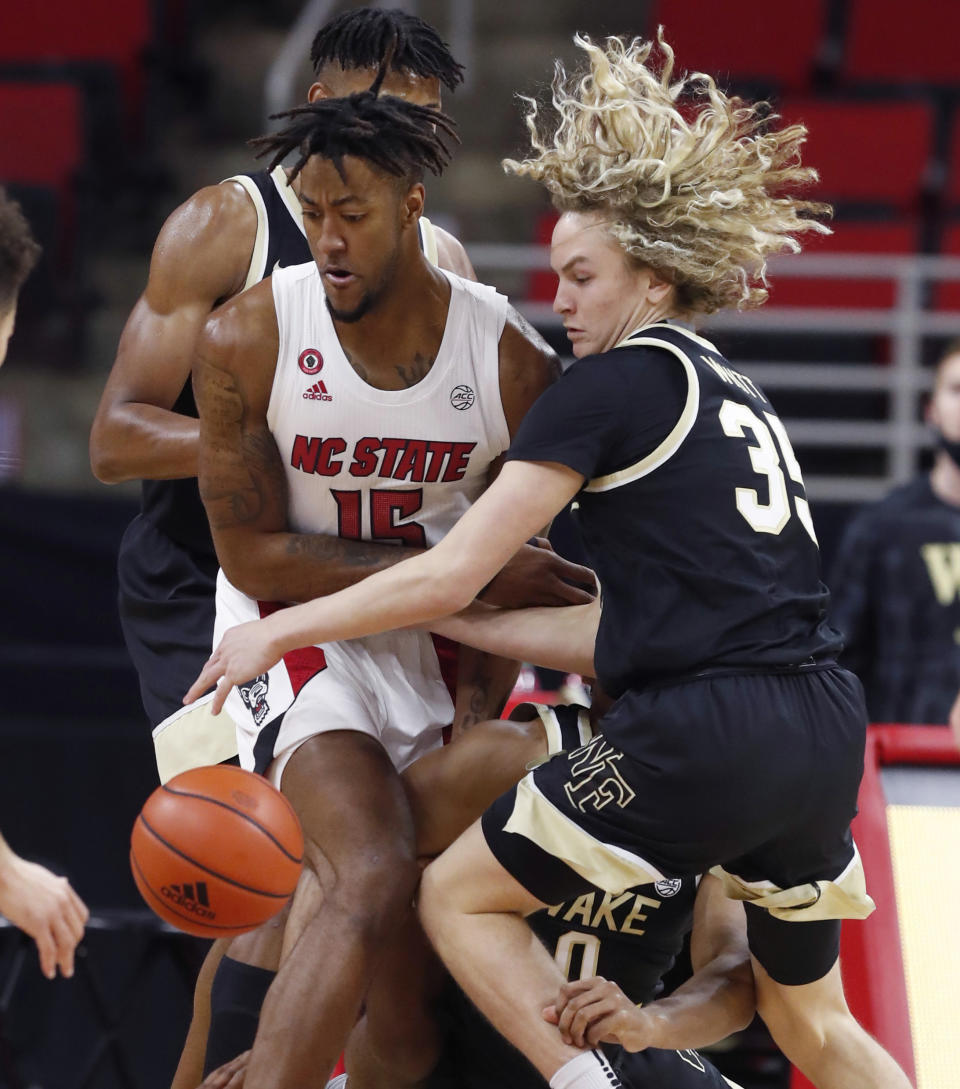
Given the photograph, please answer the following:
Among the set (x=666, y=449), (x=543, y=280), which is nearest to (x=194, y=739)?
(x=666, y=449)

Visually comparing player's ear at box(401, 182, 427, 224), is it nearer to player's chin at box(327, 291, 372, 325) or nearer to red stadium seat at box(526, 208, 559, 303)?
player's chin at box(327, 291, 372, 325)

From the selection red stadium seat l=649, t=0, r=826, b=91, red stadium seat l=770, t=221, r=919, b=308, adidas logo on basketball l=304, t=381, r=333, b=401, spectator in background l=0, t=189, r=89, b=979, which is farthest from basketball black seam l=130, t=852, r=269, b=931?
red stadium seat l=649, t=0, r=826, b=91

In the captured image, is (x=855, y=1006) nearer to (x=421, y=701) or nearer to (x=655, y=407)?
(x=421, y=701)

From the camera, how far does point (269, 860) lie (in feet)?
9.14

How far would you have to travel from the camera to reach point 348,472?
10.4 ft

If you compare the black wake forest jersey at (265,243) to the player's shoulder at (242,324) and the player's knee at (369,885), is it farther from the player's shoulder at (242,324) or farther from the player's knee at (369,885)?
the player's knee at (369,885)

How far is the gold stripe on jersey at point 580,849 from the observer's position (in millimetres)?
2781

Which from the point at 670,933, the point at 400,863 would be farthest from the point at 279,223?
the point at 670,933

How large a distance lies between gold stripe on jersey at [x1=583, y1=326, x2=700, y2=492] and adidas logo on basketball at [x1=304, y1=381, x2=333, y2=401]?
0.56 meters

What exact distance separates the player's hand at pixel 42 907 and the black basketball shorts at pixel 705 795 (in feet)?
2.39

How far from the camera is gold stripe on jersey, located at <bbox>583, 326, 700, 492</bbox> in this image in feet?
9.10

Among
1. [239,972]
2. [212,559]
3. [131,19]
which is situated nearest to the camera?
[239,972]

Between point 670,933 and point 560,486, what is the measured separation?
3.52ft

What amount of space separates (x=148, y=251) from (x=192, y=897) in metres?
6.80
